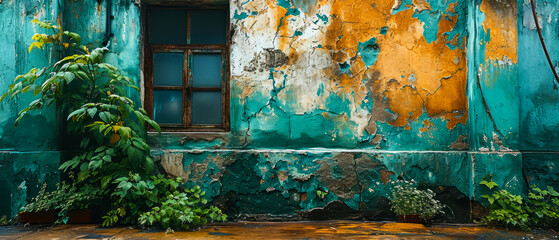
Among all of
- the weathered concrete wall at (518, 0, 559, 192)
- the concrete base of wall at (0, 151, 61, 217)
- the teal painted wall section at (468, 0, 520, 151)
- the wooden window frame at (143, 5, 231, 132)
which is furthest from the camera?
the wooden window frame at (143, 5, 231, 132)

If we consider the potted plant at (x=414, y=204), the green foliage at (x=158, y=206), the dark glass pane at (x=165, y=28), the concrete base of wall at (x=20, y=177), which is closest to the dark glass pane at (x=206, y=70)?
the dark glass pane at (x=165, y=28)

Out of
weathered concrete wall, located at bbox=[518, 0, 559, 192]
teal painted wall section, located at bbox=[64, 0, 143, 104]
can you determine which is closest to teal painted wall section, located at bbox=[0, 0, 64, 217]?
teal painted wall section, located at bbox=[64, 0, 143, 104]

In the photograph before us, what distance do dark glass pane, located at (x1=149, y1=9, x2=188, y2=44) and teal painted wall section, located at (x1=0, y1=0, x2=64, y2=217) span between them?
891 mm

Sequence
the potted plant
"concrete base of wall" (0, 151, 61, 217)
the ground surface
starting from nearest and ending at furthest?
the ground surface < "concrete base of wall" (0, 151, 61, 217) < the potted plant

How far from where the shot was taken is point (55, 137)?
141 inches

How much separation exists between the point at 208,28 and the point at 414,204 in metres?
2.70

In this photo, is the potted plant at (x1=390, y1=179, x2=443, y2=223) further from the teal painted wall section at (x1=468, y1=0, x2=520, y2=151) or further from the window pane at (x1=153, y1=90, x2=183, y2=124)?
the window pane at (x1=153, y1=90, x2=183, y2=124)

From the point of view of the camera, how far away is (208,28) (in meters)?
4.03

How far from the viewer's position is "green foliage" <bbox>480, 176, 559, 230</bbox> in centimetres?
331

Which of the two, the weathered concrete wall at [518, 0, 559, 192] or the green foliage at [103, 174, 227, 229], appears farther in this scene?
the weathered concrete wall at [518, 0, 559, 192]

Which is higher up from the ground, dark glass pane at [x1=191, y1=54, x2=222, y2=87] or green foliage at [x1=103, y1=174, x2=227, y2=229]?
dark glass pane at [x1=191, y1=54, x2=222, y2=87]

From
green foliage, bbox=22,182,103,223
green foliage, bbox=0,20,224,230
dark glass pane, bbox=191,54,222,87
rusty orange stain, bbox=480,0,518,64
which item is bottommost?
green foliage, bbox=22,182,103,223

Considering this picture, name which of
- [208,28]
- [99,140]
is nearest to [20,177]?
[99,140]

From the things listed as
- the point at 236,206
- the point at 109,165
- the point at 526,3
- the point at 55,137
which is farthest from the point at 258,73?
the point at 526,3
